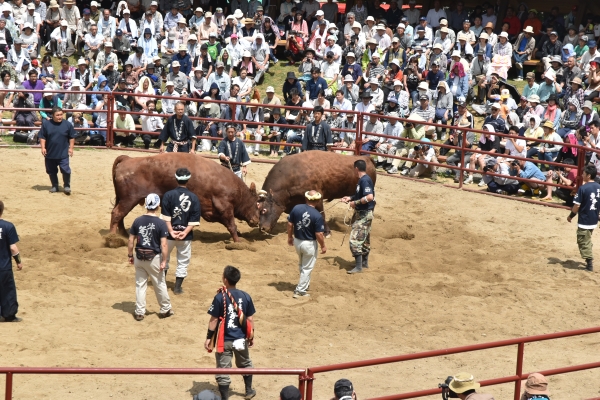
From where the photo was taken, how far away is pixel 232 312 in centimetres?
936

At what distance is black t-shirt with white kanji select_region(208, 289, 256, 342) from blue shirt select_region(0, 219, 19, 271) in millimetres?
2955

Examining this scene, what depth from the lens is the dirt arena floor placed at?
10352 millimetres

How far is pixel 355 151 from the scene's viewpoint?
63.4 ft

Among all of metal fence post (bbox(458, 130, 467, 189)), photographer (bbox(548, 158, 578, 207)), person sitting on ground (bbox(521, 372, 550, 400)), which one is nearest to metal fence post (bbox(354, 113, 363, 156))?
metal fence post (bbox(458, 130, 467, 189))

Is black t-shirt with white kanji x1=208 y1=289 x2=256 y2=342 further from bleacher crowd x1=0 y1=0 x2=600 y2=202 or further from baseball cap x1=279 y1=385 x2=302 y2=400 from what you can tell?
bleacher crowd x1=0 y1=0 x2=600 y2=202

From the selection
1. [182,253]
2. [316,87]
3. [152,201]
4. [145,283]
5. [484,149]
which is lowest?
[145,283]

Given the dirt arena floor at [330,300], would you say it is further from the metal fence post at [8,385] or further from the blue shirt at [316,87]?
the blue shirt at [316,87]

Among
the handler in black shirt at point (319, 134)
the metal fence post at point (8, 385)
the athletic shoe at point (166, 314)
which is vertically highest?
the handler in black shirt at point (319, 134)

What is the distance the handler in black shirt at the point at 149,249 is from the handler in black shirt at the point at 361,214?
3.28 metres

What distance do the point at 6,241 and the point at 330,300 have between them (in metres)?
4.18

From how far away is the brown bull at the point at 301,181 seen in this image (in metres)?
15.1

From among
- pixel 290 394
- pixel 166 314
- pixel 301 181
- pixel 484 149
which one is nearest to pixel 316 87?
pixel 484 149

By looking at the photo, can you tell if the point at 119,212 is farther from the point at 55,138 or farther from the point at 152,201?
the point at 152,201

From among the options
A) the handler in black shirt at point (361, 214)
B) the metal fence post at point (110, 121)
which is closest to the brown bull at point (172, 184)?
the handler in black shirt at point (361, 214)
